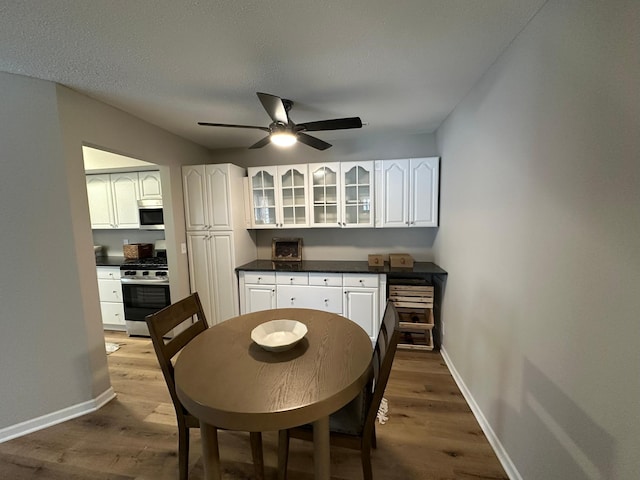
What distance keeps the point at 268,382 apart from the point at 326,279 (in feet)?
6.37

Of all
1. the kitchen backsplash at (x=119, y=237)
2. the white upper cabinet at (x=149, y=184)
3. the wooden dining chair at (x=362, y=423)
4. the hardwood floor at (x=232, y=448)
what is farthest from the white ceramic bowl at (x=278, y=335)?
the kitchen backsplash at (x=119, y=237)

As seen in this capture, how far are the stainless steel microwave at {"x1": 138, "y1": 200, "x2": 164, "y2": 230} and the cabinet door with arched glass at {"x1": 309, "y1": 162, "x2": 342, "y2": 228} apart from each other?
6.76 feet

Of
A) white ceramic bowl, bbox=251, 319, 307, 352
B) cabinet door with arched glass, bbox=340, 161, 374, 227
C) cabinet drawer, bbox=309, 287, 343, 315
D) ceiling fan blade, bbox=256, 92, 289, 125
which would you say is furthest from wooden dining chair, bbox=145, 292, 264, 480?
cabinet door with arched glass, bbox=340, 161, 374, 227

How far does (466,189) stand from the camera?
6.99ft

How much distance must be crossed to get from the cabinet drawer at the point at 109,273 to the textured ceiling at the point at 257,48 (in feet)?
7.01

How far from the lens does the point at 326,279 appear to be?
2959 mm

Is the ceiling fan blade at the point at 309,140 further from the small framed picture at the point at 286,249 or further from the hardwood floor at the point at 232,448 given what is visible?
the hardwood floor at the point at 232,448

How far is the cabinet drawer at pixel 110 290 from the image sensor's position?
3.36 m

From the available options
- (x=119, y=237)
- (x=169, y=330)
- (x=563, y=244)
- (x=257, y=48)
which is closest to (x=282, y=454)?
(x=169, y=330)

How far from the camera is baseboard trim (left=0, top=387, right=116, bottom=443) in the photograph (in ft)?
5.80

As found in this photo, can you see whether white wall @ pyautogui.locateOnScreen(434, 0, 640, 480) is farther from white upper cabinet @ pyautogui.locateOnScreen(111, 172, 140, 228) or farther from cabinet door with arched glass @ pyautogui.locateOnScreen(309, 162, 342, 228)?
white upper cabinet @ pyautogui.locateOnScreen(111, 172, 140, 228)

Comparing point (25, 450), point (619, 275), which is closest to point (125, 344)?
point (25, 450)

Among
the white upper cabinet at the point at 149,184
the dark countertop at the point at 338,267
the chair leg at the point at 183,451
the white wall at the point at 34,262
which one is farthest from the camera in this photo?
the white upper cabinet at the point at 149,184

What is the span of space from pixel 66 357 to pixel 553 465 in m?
3.10
